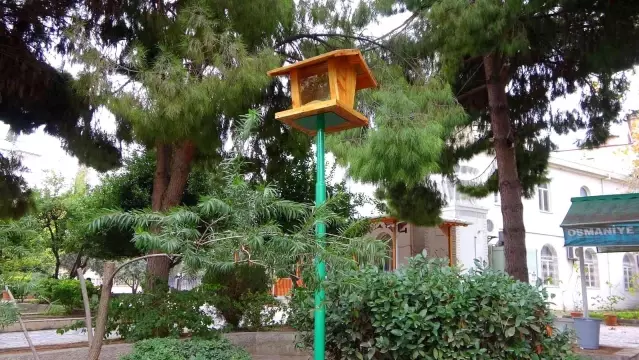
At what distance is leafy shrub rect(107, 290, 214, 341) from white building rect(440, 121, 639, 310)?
42.0 feet

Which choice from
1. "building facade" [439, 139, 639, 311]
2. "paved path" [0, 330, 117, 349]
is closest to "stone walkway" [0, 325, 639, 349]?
"paved path" [0, 330, 117, 349]

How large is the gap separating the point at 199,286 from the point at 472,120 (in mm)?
6097

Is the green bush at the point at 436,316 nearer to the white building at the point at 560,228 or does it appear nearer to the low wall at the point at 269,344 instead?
the low wall at the point at 269,344

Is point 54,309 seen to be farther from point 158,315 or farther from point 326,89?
point 326,89

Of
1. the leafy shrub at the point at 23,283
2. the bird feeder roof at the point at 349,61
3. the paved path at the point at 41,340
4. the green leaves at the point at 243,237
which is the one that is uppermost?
the bird feeder roof at the point at 349,61

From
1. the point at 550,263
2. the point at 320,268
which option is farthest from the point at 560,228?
the point at 320,268

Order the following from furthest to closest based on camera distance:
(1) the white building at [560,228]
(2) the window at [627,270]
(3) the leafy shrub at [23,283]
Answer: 1. (2) the window at [627,270]
2. (1) the white building at [560,228]
3. (3) the leafy shrub at [23,283]

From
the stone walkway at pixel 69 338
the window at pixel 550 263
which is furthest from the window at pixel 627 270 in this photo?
the stone walkway at pixel 69 338

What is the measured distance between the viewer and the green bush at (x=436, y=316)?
5379mm

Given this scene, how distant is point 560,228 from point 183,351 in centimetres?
1938

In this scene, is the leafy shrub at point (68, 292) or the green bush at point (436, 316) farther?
the leafy shrub at point (68, 292)

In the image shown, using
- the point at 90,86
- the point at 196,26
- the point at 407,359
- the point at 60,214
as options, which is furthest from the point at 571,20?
the point at 60,214

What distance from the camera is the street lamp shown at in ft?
16.7

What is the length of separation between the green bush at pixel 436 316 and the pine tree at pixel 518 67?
182 centimetres
